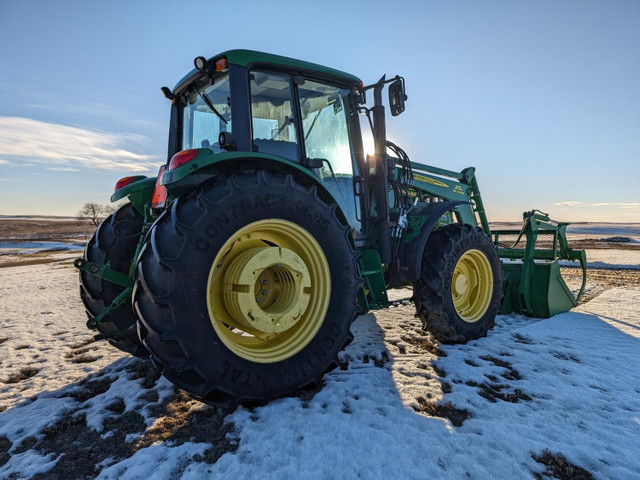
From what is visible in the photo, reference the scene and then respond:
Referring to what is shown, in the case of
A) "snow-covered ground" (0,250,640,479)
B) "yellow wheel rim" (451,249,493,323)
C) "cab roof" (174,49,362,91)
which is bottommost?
"snow-covered ground" (0,250,640,479)

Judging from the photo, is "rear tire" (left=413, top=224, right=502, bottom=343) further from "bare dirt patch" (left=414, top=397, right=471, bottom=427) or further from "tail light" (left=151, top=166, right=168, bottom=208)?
"tail light" (left=151, top=166, right=168, bottom=208)

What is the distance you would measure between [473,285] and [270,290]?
2.66 metres

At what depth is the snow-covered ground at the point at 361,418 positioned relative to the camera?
1918mm

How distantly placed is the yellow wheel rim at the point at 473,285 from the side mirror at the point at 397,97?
1.70 m

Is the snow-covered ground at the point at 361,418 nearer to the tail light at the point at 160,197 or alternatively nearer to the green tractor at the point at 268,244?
the green tractor at the point at 268,244

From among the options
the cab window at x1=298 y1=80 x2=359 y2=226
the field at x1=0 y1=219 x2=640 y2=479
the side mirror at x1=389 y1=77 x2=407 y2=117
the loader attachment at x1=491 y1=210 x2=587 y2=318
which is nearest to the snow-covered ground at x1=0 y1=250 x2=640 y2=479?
the field at x1=0 y1=219 x2=640 y2=479

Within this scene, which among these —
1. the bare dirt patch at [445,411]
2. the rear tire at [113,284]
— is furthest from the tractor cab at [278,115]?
the bare dirt patch at [445,411]

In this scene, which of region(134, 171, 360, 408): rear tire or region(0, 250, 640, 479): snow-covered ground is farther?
Result: region(134, 171, 360, 408): rear tire

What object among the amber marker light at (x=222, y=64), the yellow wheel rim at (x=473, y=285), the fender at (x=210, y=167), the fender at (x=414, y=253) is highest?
the amber marker light at (x=222, y=64)

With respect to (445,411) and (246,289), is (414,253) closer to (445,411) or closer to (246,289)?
(445,411)

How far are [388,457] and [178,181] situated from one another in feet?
6.53

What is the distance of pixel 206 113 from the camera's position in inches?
139

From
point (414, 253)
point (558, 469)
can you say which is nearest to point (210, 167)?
point (414, 253)

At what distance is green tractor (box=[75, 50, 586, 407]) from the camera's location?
7.43 feet
